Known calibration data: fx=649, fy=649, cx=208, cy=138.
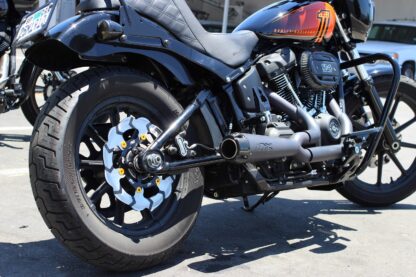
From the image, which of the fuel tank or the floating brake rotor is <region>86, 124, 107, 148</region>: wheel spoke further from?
the fuel tank

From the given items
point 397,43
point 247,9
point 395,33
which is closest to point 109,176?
point 397,43

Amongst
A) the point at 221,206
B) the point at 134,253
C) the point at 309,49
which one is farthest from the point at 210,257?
the point at 309,49

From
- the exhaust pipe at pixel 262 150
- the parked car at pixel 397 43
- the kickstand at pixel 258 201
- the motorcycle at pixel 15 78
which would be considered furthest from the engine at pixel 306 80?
the parked car at pixel 397 43

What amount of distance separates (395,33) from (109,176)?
15.5 metres

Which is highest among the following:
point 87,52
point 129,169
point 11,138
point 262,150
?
point 87,52

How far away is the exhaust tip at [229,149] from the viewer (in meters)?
3.30

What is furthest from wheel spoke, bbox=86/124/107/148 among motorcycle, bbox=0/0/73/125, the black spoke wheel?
motorcycle, bbox=0/0/73/125

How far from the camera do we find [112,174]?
3.19m

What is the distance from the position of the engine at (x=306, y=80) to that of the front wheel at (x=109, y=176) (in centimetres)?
73

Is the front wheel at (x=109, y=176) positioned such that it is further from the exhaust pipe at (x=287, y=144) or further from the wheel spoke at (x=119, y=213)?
the exhaust pipe at (x=287, y=144)

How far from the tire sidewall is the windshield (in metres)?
14.8

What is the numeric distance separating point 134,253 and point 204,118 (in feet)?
2.67

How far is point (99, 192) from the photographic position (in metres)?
3.21

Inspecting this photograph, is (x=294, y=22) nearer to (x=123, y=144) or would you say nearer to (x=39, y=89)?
(x=123, y=144)
